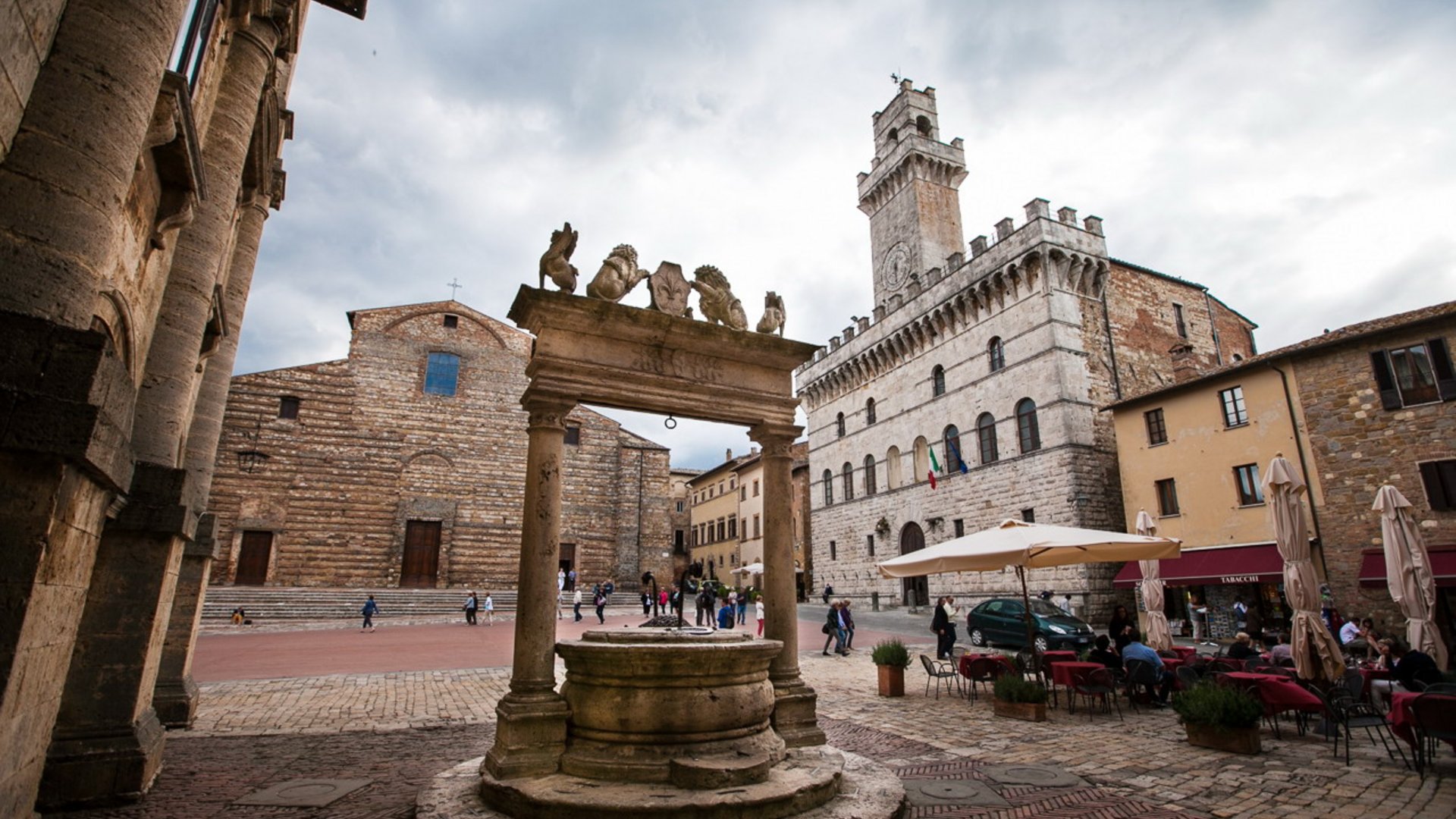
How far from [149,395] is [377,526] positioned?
983 inches

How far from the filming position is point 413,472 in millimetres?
29547

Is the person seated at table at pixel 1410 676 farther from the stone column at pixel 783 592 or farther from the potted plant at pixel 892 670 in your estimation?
the stone column at pixel 783 592

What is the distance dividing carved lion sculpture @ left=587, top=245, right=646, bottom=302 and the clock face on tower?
2922cm

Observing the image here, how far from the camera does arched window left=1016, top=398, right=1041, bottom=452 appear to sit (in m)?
23.9

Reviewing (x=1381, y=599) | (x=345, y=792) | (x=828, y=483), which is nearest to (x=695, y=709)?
(x=345, y=792)

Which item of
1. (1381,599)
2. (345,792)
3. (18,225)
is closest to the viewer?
(18,225)

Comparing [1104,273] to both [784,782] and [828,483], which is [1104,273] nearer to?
[828,483]

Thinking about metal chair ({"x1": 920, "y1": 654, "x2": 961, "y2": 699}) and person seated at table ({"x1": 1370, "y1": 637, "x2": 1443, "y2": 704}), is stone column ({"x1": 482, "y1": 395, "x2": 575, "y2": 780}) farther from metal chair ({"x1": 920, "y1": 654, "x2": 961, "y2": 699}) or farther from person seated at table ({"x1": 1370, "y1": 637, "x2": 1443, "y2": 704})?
person seated at table ({"x1": 1370, "y1": 637, "x2": 1443, "y2": 704})

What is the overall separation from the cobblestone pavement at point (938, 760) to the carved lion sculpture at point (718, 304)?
4284mm

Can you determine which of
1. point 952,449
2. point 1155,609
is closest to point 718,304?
point 1155,609

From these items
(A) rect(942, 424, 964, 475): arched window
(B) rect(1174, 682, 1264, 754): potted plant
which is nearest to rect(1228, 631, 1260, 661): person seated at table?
(B) rect(1174, 682, 1264, 754): potted plant

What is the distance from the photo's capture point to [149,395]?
228 inches

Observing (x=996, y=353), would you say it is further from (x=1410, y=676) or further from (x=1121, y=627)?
(x=1410, y=676)

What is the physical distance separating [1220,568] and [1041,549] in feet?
41.1
